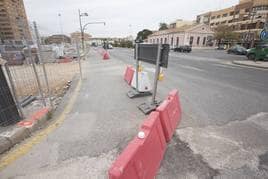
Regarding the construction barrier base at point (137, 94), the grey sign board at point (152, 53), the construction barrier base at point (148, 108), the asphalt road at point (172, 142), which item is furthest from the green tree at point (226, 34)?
the construction barrier base at point (148, 108)

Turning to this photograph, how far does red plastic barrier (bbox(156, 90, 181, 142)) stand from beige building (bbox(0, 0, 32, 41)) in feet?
11.6

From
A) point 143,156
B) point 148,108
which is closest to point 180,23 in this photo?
point 148,108

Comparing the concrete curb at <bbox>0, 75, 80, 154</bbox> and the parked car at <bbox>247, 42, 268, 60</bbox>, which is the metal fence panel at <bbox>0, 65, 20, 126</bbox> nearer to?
the concrete curb at <bbox>0, 75, 80, 154</bbox>

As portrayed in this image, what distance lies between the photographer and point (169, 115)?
2.89 m

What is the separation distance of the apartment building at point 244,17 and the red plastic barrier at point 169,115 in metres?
47.6

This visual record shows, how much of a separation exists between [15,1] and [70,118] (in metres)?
3.21

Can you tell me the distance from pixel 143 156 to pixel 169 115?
1.29 meters

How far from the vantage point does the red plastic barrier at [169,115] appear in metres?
2.62

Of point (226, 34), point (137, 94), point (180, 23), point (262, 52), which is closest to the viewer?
point (137, 94)

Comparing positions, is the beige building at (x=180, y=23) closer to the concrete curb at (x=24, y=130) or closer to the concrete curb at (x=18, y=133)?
the concrete curb at (x=24, y=130)

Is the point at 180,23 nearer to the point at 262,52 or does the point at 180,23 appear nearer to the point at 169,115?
the point at 262,52

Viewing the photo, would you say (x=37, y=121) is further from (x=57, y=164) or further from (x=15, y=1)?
(x=15, y=1)

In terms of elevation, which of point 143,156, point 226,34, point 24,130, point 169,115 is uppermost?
point 226,34

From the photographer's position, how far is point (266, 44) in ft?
50.1
